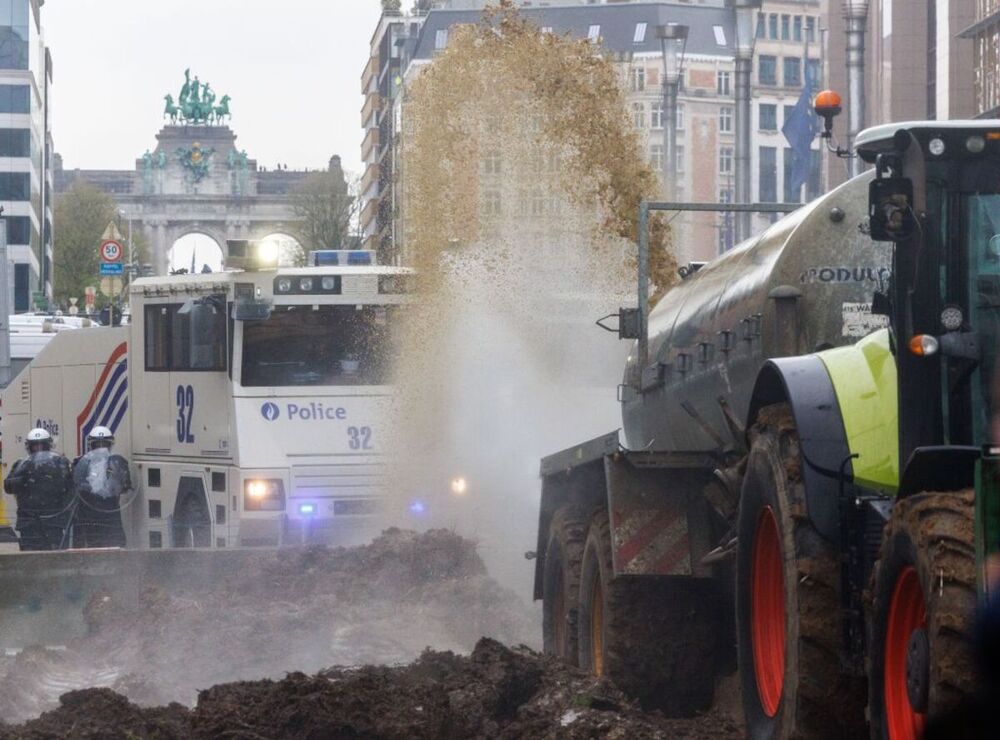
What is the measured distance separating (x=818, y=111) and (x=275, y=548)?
7877 millimetres

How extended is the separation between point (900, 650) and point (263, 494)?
1329cm

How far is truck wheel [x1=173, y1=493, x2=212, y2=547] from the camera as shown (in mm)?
19281

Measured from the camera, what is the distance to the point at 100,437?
68.3 ft

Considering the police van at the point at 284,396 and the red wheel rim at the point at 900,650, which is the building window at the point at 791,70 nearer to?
the police van at the point at 284,396

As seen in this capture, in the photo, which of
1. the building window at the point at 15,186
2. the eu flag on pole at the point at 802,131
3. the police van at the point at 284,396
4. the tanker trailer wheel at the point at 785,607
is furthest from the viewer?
the building window at the point at 15,186

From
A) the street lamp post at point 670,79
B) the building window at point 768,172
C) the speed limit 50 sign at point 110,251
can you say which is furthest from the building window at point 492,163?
the building window at point 768,172

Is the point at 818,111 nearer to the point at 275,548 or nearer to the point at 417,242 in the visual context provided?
the point at 275,548

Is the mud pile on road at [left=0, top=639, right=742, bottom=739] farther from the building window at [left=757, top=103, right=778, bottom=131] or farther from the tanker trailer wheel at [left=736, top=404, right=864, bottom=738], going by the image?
the building window at [left=757, top=103, right=778, bottom=131]

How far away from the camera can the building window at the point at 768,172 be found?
126 metres

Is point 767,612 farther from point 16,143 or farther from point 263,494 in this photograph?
point 16,143

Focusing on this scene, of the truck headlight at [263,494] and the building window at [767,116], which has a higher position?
the building window at [767,116]

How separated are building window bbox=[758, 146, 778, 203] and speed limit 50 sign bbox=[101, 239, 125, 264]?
262 feet

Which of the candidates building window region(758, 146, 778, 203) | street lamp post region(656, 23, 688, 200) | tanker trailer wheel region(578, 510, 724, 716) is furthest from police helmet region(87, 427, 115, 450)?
building window region(758, 146, 778, 203)

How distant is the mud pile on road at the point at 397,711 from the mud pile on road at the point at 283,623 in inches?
122
